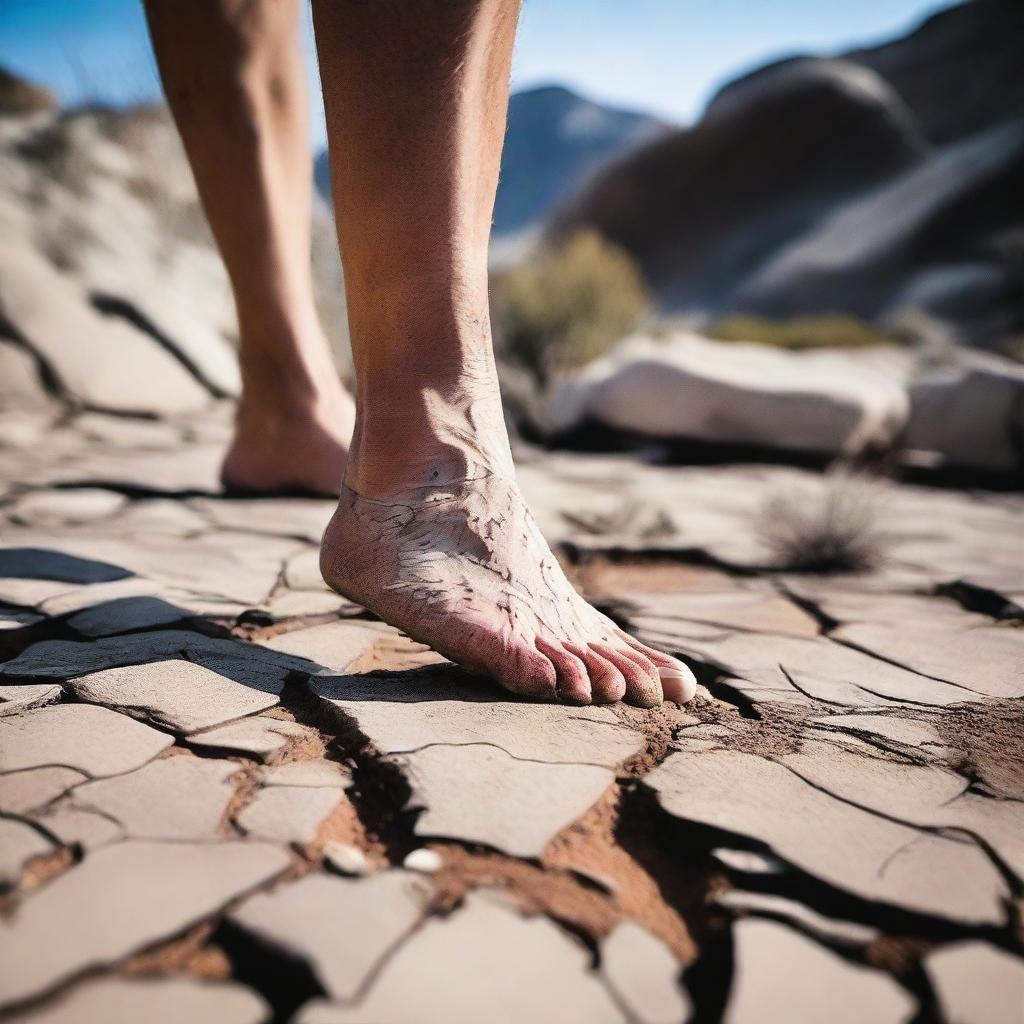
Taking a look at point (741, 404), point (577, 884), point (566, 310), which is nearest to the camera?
point (577, 884)

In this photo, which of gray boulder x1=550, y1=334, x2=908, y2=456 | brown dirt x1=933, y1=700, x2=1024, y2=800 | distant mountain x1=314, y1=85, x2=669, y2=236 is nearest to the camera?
brown dirt x1=933, y1=700, x2=1024, y2=800

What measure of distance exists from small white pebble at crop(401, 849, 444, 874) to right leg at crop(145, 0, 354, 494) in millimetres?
1160

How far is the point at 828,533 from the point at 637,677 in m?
1.03

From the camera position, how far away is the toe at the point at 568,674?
0.86m

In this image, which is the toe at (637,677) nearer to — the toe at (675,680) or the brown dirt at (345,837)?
the toe at (675,680)

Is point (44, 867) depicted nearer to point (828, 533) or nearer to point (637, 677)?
point (637, 677)

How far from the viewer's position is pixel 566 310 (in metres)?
6.83

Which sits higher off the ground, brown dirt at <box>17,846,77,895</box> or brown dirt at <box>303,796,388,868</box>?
brown dirt at <box>17,846,77,895</box>

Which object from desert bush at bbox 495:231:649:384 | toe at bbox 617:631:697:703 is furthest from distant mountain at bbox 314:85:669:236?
toe at bbox 617:631:697:703

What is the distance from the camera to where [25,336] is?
2.92 meters

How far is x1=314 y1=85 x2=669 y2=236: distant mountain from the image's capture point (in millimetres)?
52281

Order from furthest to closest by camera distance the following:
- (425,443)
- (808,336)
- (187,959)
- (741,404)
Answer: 1. (808,336)
2. (741,404)
3. (425,443)
4. (187,959)

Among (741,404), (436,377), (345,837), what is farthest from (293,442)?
(741,404)

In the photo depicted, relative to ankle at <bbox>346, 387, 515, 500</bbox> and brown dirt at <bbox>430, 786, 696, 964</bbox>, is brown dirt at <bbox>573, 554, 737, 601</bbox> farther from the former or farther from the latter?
brown dirt at <bbox>430, 786, 696, 964</bbox>
